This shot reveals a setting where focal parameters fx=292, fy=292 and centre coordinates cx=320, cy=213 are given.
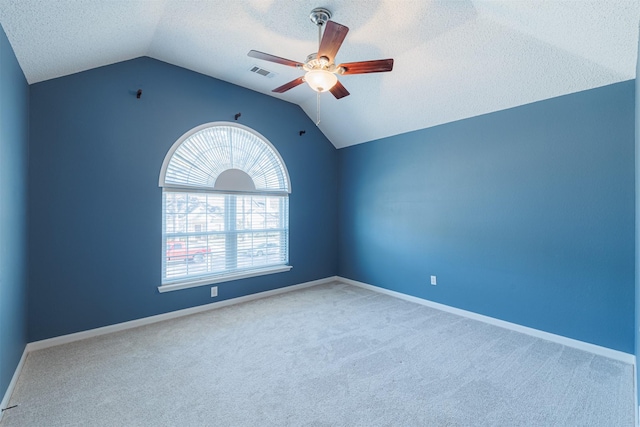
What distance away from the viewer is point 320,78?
236cm

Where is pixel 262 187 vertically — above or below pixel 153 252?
above

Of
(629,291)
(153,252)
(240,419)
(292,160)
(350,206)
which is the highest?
(292,160)

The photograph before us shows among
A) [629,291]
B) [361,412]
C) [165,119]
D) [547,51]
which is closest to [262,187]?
[165,119]

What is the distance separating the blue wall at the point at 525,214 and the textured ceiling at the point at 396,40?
33cm

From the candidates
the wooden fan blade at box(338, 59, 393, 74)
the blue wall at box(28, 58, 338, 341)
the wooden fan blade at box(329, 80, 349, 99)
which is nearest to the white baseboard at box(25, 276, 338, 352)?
the blue wall at box(28, 58, 338, 341)

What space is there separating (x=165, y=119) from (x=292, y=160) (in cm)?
187

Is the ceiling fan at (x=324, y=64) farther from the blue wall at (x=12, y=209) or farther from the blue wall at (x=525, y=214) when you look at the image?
the blue wall at (x=525, y=214)

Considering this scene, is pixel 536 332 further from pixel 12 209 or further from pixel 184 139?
pixel 12 209

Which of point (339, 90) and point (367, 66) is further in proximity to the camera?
point (339, 90)

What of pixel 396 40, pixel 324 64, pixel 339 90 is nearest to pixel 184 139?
pixel 339 90

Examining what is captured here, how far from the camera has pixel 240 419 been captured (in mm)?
1829

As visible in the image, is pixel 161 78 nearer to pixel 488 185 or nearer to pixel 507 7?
pixel 507 7

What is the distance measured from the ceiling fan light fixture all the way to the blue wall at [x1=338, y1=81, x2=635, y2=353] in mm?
2094

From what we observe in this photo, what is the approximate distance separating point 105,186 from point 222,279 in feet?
5.60
